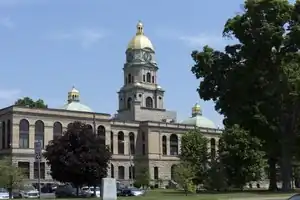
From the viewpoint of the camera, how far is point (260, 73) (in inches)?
2024

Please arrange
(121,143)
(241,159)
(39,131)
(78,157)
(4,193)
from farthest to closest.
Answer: (121,143)
(39,131)
(241,159)
(4,193)
(78,157)

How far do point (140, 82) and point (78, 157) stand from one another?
8767 cm

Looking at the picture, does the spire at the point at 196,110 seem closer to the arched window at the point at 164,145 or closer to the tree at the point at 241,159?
the arched window at the point at 164,145

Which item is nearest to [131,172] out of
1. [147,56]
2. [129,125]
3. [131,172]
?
[131,172]

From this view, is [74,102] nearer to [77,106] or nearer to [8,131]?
[77,106]

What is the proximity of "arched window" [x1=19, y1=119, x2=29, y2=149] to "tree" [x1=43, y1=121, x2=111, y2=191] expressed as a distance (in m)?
49.0

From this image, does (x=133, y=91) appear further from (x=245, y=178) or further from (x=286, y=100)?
(x=286, y=100)

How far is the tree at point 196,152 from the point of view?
80706mm

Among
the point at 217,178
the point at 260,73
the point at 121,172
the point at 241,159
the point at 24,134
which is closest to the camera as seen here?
the point at 260,73

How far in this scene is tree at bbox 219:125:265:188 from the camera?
240ft

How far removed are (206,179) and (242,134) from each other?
24.2 feet

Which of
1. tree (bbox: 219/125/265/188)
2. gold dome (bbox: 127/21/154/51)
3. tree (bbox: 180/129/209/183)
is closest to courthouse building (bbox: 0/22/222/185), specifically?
gold dome (bbox: 127/21/154/51)

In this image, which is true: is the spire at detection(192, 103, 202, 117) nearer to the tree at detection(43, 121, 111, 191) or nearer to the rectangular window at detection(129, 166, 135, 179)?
the rectangular window at detection(129, 166, 135, 179)

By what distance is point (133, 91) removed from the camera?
14325 centimetres
